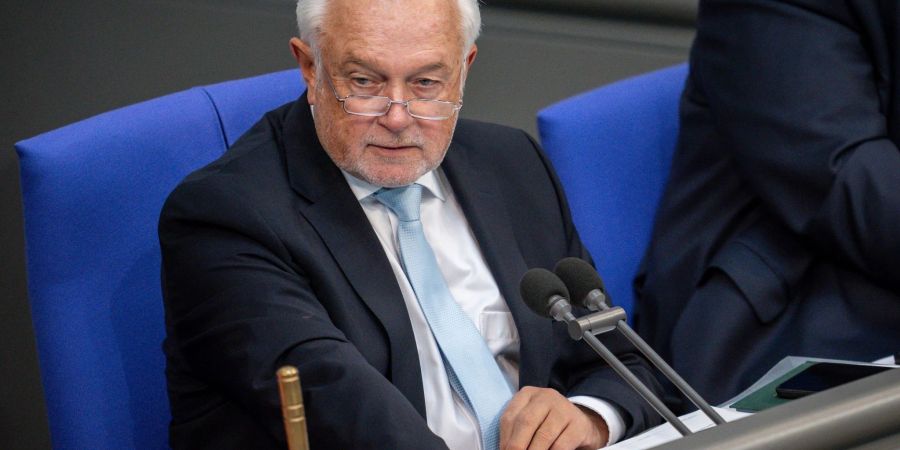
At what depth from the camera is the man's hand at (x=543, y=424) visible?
5.50 ft

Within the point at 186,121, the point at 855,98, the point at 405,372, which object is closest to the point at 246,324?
the point at 405,372

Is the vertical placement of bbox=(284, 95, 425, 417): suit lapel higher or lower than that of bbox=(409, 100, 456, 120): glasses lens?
lower

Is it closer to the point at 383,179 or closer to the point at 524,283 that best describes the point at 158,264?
the point at 383,179

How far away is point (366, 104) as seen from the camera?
1.80 m

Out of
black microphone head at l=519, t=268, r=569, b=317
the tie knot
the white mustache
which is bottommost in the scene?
the tie knot

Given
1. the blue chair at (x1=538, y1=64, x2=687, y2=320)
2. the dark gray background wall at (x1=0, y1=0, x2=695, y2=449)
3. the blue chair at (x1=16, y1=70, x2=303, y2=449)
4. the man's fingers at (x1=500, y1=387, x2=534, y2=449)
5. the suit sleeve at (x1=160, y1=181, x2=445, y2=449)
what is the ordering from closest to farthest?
the suit sleeve at (x1=160, y1=181, x2=445, y2=449), the man's fingers at (x1=500, y1=387, x2=534, y2=449), the blue chair at (x1=16, y1=70, x2=303, y2=449), the blue chair at (x1=538, y1=64, x2=687, y2=320), the dark gray background wall at (x1=0, y1=0, x2=695, y2=449)

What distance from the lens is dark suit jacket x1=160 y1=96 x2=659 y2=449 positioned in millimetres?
1595

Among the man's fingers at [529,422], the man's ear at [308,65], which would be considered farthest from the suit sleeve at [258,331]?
the man's ear at [308,65]

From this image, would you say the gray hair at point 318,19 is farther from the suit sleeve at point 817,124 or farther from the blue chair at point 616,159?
the suit sleeve at point 817,124

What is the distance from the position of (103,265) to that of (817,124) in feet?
4.16

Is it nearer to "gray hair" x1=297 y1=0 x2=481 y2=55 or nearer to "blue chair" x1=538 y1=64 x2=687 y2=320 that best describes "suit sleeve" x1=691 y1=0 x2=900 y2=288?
"blue chair" x1=538 y1=64 x2=687 y2=320

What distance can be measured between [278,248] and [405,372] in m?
0.25

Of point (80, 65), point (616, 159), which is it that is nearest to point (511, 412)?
point (616, 159)

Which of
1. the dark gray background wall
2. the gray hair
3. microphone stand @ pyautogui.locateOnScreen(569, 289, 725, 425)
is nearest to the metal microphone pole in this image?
microphone stand @ pyautogui.locateOnScreen(569, 289, 725, 425)
